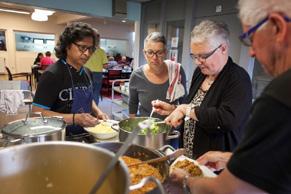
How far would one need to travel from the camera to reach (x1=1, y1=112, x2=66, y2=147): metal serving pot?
81 cm

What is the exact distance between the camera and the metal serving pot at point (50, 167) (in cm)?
55

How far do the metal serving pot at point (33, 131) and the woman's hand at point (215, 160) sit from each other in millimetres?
643

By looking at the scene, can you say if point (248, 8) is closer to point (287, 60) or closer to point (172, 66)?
point (287, 60)

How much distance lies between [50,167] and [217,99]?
93cm

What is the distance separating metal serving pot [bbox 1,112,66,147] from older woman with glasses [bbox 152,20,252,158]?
0.59 meters

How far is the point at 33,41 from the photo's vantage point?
10.3m

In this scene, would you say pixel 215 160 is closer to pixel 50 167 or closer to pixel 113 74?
pixel 50 167

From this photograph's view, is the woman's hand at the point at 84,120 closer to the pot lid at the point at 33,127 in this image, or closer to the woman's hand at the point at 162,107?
the pot lid at the point at 33,127

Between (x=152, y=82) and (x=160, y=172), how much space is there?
1044mm

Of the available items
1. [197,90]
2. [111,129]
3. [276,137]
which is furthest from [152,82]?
[276,137]

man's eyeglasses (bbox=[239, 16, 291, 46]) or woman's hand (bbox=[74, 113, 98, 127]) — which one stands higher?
man's eyeglasses (bbox=[239, 16, 291, 46])

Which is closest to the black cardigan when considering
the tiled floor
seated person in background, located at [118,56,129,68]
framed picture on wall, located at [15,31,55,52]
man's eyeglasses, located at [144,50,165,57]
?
man's eyeglasses, located at [144,50,165,57]

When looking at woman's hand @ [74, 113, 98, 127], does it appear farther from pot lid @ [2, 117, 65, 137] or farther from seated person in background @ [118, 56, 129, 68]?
seated person in background @ [118, 56, 129, 68]

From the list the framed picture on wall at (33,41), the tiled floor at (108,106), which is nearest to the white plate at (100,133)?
the tiled floor at (108,106)
